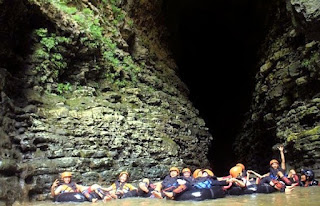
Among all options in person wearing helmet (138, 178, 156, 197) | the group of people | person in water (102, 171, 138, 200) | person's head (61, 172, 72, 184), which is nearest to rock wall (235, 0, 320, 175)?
the group of people

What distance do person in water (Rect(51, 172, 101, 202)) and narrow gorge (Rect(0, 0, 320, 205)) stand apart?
1.83ft

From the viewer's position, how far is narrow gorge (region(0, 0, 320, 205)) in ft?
30.1

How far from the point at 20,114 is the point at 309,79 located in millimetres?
10269

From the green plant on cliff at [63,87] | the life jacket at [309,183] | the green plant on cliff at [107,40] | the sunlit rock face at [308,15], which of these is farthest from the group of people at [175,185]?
the green plant on cliff at [107,40]

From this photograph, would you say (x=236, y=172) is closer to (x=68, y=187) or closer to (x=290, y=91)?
(x=68, y=187)

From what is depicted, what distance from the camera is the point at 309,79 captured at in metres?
12.9

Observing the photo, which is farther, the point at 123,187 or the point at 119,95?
the point at 119,95

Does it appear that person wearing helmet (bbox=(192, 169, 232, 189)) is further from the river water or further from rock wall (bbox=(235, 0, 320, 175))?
rock wall (bbox=(235, 0, 320, 175))

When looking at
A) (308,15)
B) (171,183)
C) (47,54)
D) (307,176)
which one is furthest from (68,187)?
(308,15)

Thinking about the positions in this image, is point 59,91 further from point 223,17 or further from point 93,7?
point 223,17

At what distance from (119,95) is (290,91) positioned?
7.13 m

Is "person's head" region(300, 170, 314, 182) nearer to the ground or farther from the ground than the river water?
farther from the ground

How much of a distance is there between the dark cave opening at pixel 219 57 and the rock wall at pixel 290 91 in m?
4.44

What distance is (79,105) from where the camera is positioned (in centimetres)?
1080
